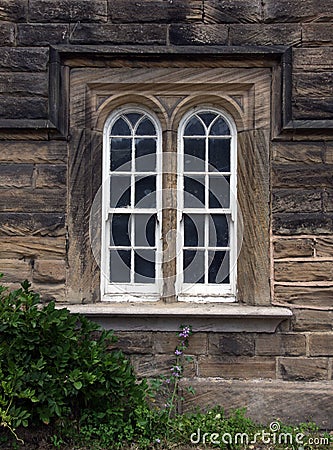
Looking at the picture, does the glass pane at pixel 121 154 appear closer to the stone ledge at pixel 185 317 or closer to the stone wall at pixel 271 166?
the stone wall at pixel 271 166

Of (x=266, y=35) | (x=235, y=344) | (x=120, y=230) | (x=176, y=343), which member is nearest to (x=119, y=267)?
(x=120, y=230)

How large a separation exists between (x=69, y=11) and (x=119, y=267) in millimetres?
2209

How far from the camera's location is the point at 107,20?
5.09 metres

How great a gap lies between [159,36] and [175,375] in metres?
2.79

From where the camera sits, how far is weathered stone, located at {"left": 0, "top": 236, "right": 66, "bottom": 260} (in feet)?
16.6

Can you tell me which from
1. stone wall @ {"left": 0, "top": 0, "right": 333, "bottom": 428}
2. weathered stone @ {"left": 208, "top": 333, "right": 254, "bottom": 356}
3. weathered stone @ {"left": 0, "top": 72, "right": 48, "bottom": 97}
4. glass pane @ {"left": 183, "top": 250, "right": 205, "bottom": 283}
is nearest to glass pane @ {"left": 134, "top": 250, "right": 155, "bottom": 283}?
glass pane @ {"left": 183, "top": 250, "right": 205, "bottom": 283}

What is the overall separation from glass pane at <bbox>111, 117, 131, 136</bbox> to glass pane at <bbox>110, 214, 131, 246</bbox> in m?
0.72

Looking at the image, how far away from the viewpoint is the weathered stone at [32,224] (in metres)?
5.05

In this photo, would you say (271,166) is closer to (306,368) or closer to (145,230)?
(145,230)

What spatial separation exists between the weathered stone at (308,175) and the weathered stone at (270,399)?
163cm

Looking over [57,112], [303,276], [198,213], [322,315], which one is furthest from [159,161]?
[322,315]

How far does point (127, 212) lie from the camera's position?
17.4ft

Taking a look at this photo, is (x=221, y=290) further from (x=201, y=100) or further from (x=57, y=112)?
(x=57, y=112)

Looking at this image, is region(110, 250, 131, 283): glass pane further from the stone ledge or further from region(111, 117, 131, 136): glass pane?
region(111, 117, 131, 136): glass pane
